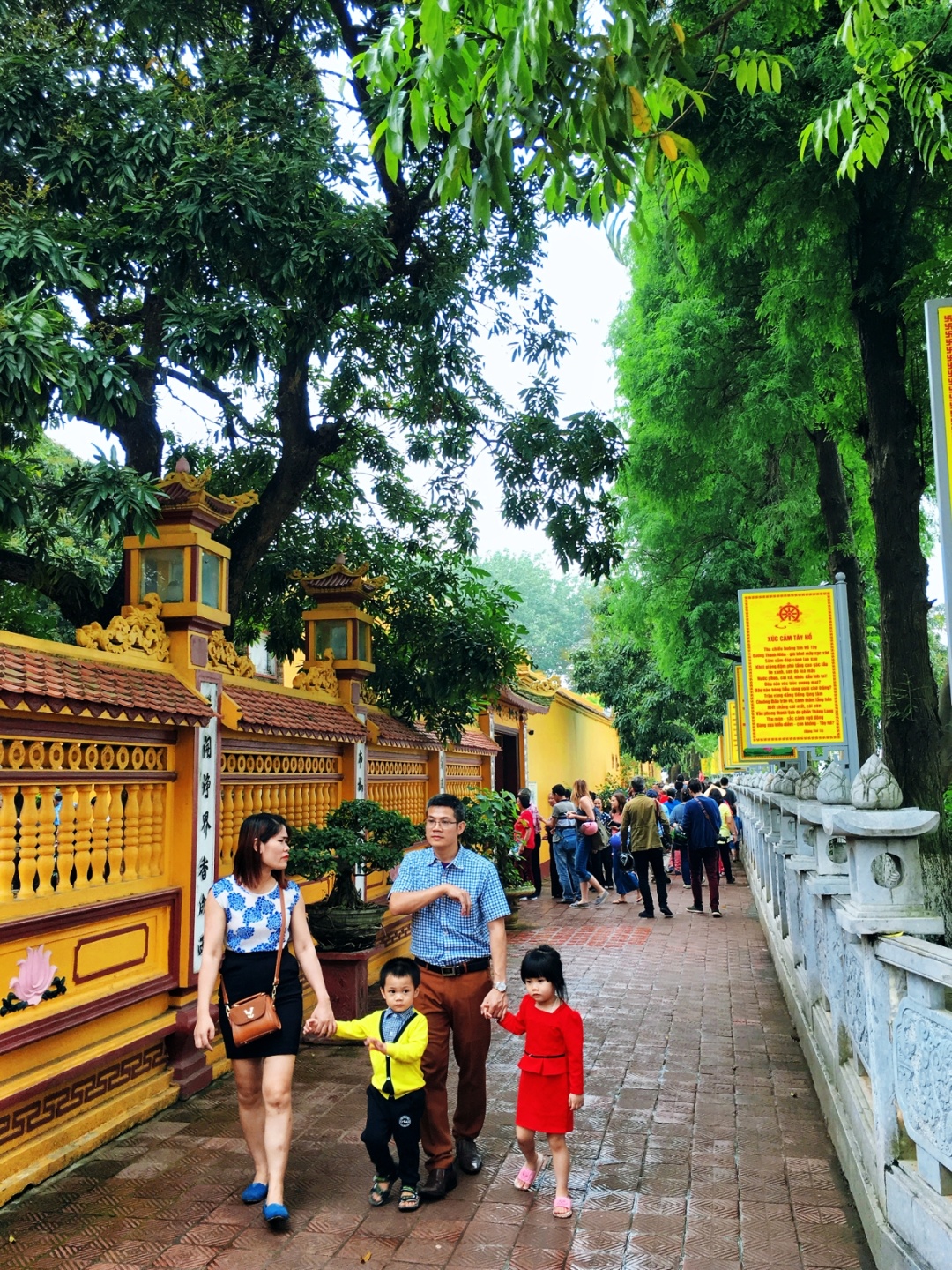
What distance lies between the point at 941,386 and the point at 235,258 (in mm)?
4960

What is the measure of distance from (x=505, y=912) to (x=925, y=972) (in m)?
1.85

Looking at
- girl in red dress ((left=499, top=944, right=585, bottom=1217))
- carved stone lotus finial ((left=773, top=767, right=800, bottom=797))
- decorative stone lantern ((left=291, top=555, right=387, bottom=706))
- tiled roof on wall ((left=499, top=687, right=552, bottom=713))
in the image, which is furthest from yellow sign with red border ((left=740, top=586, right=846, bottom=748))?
tiled roof on wall ((left=499, top=687, right=552, bottom=713))

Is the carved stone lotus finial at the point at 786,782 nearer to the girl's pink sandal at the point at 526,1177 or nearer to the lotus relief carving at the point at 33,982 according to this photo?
the girl's pink sandal at the point at 526,1177

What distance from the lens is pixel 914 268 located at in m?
6.51

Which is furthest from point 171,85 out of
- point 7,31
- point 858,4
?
point 858,4

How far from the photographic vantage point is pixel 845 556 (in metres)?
11.3

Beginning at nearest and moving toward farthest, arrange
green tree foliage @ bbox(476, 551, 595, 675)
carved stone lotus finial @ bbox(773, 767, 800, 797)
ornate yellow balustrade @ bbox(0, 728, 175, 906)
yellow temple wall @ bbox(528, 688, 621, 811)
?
ornate yellow balustrade @ bbox(0, 728, 175, 906)
carved stone lotus finial @ bbox(773, 767, 800, 797)
yellow temple wall @ bbox(528, 688, 621, 811)
green tree foliage @ bbox(476, 551, 595, 675)

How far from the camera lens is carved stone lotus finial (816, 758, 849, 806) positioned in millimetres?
4879

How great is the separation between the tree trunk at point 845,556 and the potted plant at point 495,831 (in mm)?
3833

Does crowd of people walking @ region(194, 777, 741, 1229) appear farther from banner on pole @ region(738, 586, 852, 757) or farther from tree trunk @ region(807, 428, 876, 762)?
tree trunk @ region(807, 428, 876, 762)

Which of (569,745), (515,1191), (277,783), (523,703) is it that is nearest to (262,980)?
(515,1191)

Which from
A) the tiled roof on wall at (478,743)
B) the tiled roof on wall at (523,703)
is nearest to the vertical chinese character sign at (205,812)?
the tiled roof on wall at (478,743)

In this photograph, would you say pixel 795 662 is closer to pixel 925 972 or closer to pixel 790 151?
pixel 790 151

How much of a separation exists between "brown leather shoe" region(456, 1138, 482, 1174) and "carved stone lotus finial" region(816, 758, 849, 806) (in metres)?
2.22
